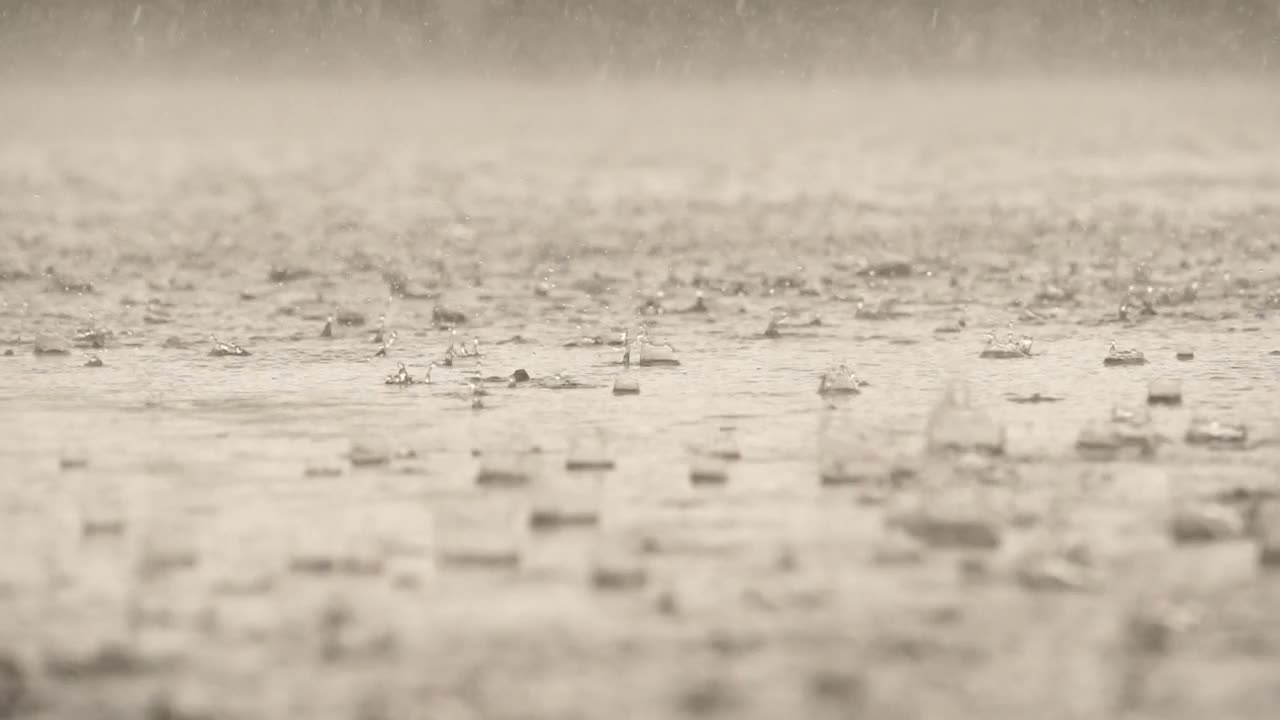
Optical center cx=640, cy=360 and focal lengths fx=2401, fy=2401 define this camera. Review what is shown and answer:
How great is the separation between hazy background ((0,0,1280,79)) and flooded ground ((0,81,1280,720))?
9775cm

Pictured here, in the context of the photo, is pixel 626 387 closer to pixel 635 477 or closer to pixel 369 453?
pixel 369 453

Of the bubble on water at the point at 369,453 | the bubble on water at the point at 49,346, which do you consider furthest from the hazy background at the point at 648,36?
the bubble on water at the point at 369,453

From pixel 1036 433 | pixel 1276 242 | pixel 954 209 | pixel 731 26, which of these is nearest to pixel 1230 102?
pixel 731 26

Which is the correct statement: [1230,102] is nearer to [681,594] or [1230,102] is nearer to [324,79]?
[324,79]

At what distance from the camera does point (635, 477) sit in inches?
→ 383

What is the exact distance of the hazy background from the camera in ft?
402

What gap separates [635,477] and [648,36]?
116828 millimetres

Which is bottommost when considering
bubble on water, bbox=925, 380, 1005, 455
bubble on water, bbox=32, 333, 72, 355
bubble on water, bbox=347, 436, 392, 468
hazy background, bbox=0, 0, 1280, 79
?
bubble on water, bbox=32, 333, 72, 355

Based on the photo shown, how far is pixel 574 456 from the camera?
32.8ft

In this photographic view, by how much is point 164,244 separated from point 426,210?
306 inches

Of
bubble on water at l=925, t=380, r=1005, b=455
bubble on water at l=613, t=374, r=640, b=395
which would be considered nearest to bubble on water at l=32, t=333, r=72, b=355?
bubble on water at l=613, t=374, r=640, b=395

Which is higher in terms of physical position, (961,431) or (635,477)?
(961,431)

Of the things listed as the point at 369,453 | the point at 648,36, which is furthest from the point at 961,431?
the point at 648,36

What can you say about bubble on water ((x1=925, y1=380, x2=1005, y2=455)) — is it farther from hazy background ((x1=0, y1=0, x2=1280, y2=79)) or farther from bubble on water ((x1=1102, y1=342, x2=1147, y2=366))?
hazy background ((x1=0, y1=0, x2=1280, y2=79))
